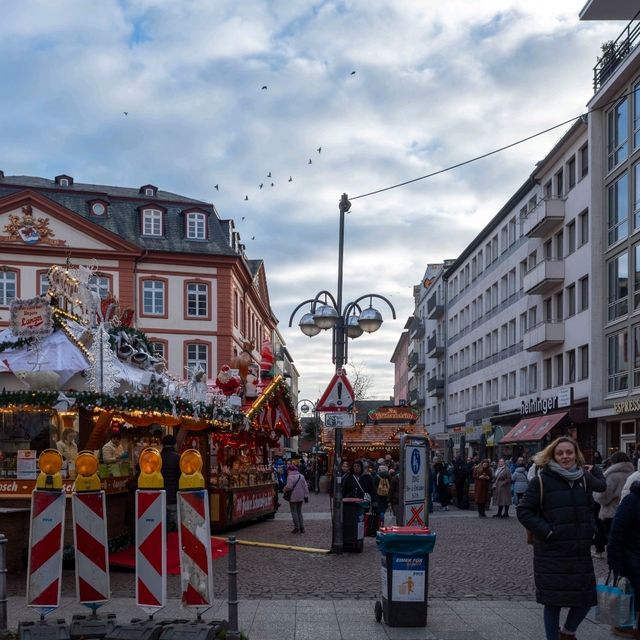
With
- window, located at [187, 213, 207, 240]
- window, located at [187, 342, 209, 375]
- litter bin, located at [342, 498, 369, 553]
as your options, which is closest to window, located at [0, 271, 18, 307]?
window, located at [187, 342, 209, 375]

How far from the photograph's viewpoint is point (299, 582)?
11.8 metres

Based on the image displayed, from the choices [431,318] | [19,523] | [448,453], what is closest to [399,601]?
[19,523]

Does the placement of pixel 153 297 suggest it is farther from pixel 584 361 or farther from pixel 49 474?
pixel 49 474

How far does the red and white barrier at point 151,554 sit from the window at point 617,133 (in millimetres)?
26185

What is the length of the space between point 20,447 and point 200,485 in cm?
716

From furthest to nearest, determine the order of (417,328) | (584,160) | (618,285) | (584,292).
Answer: (417,328), (584,292), (584,160), (618,285)

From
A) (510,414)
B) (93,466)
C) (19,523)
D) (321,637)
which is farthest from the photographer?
(510,414)

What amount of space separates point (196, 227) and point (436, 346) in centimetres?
2579

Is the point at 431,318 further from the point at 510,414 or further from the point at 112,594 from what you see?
the point at 112,594

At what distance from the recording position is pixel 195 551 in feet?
27.3

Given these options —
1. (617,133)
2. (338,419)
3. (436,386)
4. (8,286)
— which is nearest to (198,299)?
(8,286)

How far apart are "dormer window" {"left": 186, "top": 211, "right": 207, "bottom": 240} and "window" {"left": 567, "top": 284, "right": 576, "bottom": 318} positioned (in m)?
20.1

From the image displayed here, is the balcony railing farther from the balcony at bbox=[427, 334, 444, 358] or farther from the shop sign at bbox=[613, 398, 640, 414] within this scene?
the balcony at bbox=[427, 334, 444, 358]

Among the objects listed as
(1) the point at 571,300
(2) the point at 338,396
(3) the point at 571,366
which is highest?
(1) the point at 571,300
